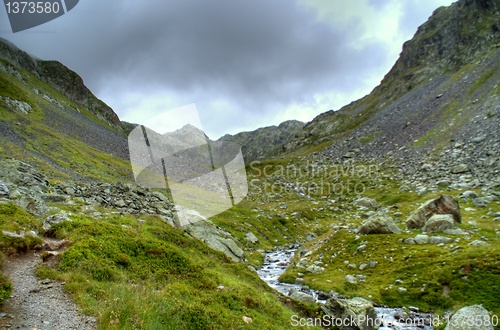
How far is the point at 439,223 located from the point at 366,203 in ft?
100

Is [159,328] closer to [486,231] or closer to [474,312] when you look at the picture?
[474,312]

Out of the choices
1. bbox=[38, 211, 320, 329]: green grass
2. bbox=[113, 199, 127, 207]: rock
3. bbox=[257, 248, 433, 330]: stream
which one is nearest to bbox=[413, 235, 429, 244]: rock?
bbox=[257, 248, 433, 330]: stream

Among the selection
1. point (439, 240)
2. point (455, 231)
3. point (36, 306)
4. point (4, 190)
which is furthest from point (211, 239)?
point (455, 231)

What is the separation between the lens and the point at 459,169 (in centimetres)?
5166

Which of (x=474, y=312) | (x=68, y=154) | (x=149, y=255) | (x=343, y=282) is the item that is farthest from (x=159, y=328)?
(x=68, y=154)

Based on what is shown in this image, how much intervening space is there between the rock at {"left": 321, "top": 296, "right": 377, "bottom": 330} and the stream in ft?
3.86

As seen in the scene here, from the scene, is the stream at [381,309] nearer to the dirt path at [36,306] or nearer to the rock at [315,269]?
the rock at [315,269]

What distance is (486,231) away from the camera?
25906 millimetres

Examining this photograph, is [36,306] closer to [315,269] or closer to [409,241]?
[315,269]

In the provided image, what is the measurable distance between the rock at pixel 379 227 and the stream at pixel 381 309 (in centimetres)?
930

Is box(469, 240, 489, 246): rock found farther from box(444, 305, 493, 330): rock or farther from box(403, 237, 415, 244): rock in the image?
box(444, 305, 493, 330): rock

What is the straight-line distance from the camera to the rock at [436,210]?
1131 inches

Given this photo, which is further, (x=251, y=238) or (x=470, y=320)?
(x=251, y=238)

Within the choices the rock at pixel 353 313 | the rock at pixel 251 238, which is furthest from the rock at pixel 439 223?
the rock at pixel 251 238
